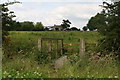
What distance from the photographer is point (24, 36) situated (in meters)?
16.5

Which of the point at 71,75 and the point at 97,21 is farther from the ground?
the point at 97,21

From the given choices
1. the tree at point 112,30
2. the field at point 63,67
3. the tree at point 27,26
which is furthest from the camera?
the tree at point 27,26

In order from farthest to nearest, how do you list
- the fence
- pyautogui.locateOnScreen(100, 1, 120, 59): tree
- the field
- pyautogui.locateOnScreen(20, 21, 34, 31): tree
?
1. pyautogui.locateOnScreen(20, 21, 34, 31): tree
2. the fence
3. pyautogui.locateOnScreen(100, 1, 120, 59): tree
4. the field

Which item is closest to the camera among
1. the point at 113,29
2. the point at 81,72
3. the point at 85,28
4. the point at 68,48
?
the point at 81,72

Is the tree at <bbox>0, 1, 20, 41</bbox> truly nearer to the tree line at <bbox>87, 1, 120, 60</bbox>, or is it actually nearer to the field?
the field

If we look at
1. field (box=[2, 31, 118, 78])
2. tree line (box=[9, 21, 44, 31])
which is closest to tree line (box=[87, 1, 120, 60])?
field (box=[2, 31, 118, 78])

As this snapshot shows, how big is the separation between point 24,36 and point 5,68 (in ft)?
28.7

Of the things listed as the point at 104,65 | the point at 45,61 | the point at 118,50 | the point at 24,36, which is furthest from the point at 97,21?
the point at 24,36

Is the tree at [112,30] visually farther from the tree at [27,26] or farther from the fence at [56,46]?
the tree at [27,26]

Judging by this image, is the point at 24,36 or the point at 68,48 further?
the point at 24,36

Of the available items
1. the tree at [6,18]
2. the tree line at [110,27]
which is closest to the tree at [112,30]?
the tree line at [110,27]

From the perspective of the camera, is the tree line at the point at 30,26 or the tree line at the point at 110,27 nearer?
the tree line at the point at 110,27

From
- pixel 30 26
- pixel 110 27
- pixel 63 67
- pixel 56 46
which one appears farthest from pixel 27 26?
pixel 63 67

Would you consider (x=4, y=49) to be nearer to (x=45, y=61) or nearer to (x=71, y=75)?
(x=45, y=61)
